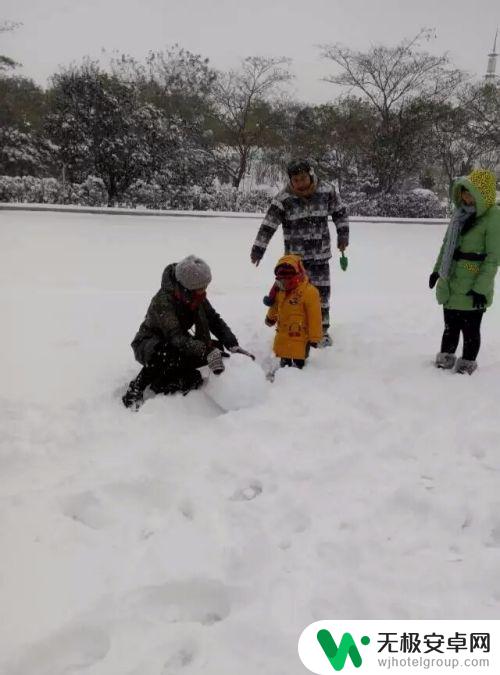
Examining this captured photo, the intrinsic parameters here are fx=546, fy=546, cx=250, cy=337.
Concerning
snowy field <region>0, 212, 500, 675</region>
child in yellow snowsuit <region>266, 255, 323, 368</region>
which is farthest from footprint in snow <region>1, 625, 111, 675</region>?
child in yellow snowsuit <region>266, 255, 323, 368</region>

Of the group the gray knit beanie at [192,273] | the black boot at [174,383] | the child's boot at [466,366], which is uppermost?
the gray knit beanie at [192,273]

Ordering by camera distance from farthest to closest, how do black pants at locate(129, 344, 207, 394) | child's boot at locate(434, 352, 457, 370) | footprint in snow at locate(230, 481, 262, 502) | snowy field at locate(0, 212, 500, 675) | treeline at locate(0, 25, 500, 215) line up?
treeline at locate(0, 25, 500, 215), child's boot at locate(434, 352, 457, 370), black pants at locate(129, 344, 207, 394), footprint in snow at locate(230, 481, 262, 502), snowy field at locate(0, 212, 500, 675)

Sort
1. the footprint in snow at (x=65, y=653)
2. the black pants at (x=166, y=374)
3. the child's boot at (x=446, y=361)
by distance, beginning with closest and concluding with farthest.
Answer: the footprint in snow at (x=65, y=653) < the black pants at (x=166, y=374) < the child's boot at (x=446, y=361)

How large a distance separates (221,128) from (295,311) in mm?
17335

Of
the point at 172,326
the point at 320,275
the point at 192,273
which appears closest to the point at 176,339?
the point at 172,326

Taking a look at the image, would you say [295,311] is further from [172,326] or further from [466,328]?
[466,328]

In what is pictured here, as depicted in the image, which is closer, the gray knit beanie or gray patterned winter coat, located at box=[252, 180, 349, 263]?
the gray knit beanie

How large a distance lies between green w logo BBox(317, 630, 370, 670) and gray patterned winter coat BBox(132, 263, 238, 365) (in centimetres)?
184

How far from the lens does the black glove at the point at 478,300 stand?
3.57 meters

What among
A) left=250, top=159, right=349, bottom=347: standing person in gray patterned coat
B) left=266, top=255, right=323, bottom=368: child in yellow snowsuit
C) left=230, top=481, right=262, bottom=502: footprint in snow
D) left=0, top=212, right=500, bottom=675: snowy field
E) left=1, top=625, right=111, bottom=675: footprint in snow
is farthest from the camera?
left=250, top=159, right=349, bottom=347: standing person in gray patterned coat

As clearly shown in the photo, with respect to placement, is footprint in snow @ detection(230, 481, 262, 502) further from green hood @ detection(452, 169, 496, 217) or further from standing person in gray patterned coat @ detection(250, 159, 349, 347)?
green hood @ detection(452, 169, 496, 217)

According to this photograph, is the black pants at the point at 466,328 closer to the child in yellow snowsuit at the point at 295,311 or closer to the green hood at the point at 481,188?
the green hood at the point at 481,188

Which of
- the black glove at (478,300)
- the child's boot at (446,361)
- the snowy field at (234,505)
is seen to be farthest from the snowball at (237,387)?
the black glove at (478,300)

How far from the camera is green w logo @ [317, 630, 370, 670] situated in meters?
1.82
